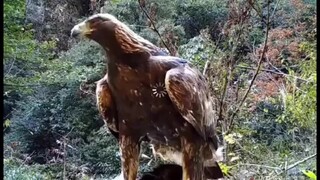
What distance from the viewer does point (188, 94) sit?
3.54 ft

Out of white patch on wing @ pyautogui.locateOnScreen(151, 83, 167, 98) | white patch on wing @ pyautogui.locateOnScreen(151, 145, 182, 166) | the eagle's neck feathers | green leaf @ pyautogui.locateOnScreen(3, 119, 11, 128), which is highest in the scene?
the eagle's neck feathers

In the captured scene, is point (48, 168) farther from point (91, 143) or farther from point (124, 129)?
point (124, 129)

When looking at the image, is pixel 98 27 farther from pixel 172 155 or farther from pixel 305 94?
pixel 305 94

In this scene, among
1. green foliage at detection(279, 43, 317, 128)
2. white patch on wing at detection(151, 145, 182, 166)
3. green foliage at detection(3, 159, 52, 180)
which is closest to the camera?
white patch on wing at detection(151, 145, 182, 166)

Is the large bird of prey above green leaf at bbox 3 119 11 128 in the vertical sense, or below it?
above

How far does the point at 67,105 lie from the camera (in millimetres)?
2053

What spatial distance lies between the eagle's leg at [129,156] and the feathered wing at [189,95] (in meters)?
0.16

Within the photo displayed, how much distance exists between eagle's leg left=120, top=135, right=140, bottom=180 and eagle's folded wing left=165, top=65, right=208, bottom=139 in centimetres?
16

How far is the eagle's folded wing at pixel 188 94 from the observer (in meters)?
1.07

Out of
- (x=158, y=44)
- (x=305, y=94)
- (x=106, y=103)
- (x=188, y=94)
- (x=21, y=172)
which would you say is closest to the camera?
(x=188, y=94)

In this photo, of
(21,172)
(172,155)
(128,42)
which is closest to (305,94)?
(172,155)

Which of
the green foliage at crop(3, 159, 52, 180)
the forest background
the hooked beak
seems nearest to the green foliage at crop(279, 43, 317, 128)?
the forest background

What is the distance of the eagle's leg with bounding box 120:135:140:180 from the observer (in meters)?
1.19

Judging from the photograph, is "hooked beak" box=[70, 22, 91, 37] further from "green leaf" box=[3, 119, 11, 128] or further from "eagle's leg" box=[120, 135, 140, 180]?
"green leaf" box=[3, 119, 11, 128]
